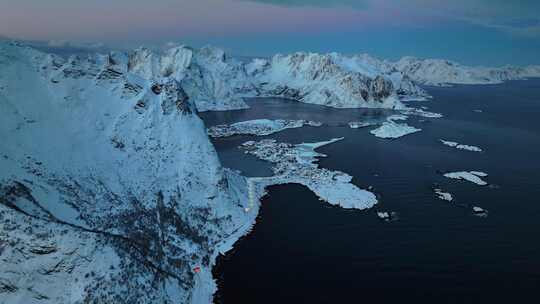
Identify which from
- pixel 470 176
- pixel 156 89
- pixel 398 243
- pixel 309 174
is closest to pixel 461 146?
pixel 470 176

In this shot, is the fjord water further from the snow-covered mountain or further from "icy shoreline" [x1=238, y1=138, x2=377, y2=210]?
the snow-covered mountain

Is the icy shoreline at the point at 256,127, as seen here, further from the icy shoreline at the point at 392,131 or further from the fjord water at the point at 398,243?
the fjord water at the point at 398,243

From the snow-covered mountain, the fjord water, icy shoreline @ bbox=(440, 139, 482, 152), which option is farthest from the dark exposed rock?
icy shoreline @ bbox=(440, 139, 482, 152)

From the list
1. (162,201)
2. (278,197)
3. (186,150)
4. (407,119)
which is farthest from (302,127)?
(162,201)

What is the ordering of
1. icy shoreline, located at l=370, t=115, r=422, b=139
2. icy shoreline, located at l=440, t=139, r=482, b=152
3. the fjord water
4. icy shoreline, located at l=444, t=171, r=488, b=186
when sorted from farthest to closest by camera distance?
icy shoreline, located at l=370, t=115, r=422, b=139 < icy shoreline, located at l=440, t=139, r=482, b=152 < icy shoreline, located at l=444, t=171, r=488, b=186 < the fjord water

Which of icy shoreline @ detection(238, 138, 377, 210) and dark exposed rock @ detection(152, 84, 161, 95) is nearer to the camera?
dark exposed rock @ detection(152, 84, 161, 95)

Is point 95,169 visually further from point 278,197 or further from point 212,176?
point 278,197

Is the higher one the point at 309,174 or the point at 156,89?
the point at 156,89

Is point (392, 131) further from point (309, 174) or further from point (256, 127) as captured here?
point (309, 174)

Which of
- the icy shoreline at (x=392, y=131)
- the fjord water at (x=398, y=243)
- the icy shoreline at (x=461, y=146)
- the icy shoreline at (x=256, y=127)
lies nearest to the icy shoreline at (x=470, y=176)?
the fjord water at (x=398, y=243)
